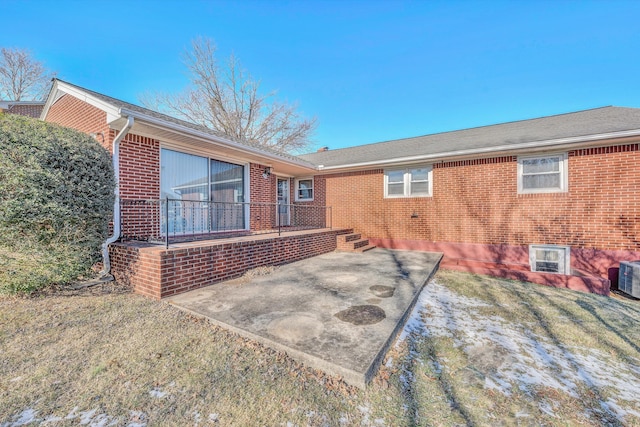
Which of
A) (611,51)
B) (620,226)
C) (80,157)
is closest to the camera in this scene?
(80,157)

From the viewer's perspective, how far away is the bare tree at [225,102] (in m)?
18.1

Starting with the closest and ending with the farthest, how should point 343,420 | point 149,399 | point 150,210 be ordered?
point 343,420 → point 149,399 → point 150,210

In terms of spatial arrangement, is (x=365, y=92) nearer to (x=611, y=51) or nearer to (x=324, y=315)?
(x=611, y=51)

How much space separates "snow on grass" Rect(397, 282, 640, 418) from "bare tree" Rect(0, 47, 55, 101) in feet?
88.1

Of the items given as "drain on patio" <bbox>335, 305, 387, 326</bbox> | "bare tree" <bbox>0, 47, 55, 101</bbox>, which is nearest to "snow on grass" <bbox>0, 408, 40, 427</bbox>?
"drain on patio" <bbox>335, 305, 387, 326</bbox>

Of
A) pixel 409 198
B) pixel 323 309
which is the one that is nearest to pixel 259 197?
pixel 409 198

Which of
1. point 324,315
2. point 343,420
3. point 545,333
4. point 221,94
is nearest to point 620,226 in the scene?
point 545,333

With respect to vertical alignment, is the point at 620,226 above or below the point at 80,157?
below

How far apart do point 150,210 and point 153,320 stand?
307 cm

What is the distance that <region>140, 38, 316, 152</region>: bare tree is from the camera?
1808cm

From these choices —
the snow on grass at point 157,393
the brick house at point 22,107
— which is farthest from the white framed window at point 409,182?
the brick house at point 22,107

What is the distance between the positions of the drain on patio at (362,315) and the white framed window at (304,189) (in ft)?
24.8

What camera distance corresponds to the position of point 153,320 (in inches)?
125

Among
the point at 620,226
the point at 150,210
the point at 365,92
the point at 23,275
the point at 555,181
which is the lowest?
the point at 23,275
